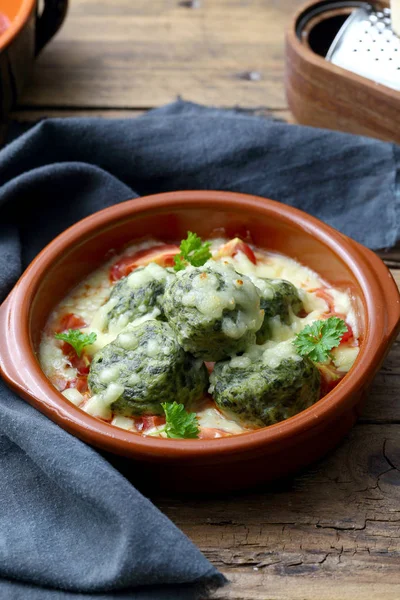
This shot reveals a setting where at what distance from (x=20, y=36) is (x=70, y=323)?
145 cm

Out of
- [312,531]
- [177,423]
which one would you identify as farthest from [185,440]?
[312,531]

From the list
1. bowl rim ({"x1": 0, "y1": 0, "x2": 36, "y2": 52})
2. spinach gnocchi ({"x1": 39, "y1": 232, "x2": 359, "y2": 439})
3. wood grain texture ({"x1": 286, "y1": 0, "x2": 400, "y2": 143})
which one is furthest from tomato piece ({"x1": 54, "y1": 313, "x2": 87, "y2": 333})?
wood grain texture ({"x1": 286, "y1": 0, "x2": 400, "y2": 143})

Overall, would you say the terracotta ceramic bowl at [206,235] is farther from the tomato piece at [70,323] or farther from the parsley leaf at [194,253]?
the parsley leaf at [194,253]

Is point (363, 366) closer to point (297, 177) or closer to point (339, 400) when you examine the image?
point (339, 400)

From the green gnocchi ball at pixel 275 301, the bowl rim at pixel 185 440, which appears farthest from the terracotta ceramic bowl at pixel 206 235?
the green gnocchi ball at pixel 275 301

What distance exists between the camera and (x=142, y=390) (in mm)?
2434

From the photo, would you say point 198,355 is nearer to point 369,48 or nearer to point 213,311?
point 213,311

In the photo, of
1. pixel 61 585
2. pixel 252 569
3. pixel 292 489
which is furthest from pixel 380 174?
pixel 61 585

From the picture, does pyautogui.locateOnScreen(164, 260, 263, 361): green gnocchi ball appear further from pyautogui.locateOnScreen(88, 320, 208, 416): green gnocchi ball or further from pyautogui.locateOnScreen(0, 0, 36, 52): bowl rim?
pyautogui.locateOnScreen(0, 0, 36, 52): bowl rim

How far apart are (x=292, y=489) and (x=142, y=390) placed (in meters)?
0.55

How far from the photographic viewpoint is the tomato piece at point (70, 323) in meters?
2.83

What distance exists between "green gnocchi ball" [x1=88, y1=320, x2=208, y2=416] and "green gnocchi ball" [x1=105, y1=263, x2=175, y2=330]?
14 centimetres

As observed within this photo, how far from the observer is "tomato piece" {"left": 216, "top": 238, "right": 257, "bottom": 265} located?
2955 millimetres

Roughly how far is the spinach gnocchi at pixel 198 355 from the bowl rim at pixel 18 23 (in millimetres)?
1323
